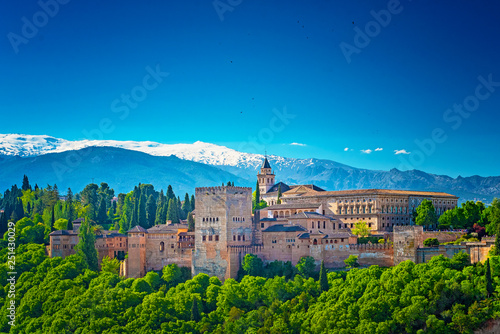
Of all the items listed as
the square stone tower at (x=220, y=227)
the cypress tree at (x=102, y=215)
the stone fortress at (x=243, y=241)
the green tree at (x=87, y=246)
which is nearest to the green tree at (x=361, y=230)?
the stone fortress at (x=243, y=241)

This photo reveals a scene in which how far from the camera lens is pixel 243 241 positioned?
77.0 meters

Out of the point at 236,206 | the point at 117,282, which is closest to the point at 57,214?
the point at 117,282

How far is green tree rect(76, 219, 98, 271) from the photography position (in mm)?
84750

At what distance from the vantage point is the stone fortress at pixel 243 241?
229 ft

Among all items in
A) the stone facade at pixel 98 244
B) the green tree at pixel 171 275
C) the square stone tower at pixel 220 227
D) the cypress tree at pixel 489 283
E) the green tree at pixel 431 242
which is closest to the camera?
the cypress tree at pixel 489 283

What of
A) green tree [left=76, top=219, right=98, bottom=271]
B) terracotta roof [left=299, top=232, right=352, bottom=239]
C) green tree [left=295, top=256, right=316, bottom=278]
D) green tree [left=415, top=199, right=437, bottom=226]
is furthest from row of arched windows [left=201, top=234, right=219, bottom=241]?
green tree [left=415, top=199, right=437, bottom=226]

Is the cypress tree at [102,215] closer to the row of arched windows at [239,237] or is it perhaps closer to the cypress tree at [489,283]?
the row of arched windows at [239,237]

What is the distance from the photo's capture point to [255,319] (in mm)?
66438

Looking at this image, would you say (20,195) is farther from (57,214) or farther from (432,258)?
(432,258)

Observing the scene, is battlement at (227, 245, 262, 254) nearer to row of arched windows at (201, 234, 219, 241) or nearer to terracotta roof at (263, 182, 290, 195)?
row of arched windows at (201, 234, 219, 241)

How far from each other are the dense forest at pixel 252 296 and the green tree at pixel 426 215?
13.8 inches

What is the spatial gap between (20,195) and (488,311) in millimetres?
88362

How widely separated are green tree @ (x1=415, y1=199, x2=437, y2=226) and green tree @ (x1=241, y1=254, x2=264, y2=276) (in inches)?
949

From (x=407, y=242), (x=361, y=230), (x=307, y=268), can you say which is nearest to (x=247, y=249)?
(x=307, y=268)
